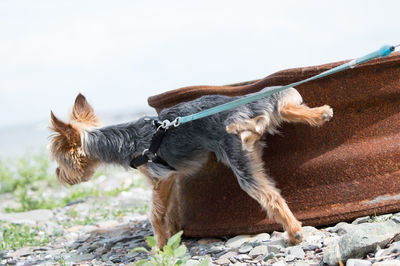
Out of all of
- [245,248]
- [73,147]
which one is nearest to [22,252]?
[73,147]

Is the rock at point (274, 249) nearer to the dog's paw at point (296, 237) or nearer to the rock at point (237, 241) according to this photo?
the dog's paw at point (296, 237)

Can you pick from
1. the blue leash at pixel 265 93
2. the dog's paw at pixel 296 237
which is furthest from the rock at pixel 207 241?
the blue leash at pixel 265 93

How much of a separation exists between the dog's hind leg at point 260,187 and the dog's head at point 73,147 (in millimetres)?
1965

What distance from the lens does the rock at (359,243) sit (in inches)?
132

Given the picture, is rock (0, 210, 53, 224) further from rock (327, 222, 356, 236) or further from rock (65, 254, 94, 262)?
rock (327, 222, 356, 236)

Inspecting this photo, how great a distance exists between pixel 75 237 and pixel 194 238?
1.94 meters

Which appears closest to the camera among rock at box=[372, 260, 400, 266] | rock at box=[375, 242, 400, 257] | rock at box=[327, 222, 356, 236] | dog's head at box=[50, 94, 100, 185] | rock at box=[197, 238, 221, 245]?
rock at box=[372, 260, 400, 266]

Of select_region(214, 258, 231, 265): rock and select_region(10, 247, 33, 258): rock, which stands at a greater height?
select_region(10, 247, 33, 258): rock

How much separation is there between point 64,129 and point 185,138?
5.00ft

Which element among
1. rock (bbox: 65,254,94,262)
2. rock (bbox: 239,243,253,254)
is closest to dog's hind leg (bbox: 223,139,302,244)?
rock (bbox: 239,243,253,254)

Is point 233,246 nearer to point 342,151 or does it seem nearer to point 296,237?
point 296,237

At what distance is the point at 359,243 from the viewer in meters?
3.35

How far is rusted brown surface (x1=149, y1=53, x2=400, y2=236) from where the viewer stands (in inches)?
170

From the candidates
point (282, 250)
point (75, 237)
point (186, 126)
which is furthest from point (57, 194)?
point (282, 250)
